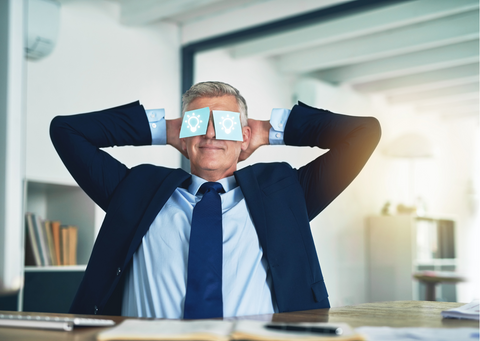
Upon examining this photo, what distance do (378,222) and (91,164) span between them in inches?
124

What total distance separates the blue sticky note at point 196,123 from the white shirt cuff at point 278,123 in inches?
9.8

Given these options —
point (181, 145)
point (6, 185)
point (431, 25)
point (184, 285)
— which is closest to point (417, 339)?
point (6, 185)

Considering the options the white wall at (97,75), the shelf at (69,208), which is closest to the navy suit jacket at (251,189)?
the white wall at (97,75)

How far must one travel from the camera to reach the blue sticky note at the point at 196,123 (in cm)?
142

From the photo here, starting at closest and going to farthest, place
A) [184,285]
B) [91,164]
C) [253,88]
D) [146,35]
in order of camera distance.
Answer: [184,285] < [91,164] < [146,35] < [253,88]

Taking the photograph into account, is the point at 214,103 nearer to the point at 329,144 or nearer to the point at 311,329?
the point at 329,144

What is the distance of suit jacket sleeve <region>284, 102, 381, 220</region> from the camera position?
5.01ft

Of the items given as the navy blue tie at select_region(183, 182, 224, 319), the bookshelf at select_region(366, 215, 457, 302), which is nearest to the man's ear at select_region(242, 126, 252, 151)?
the navy blue tie at select_region(183, 182, 224, 319)

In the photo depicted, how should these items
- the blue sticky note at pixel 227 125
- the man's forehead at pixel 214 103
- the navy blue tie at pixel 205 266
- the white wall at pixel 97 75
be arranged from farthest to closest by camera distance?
the white wall at pixel 97 75 < the man's forehead at pixel 214 103 < the blue sticky note at pixel 227 125 < the navy blue tie at pixel 205 266

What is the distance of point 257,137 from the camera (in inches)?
64.1

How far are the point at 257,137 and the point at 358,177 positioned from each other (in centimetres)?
268

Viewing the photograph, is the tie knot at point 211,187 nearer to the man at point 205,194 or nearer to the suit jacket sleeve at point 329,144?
the man at point 205,194

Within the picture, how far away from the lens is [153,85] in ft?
12.4

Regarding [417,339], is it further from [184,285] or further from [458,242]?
[458,242]
